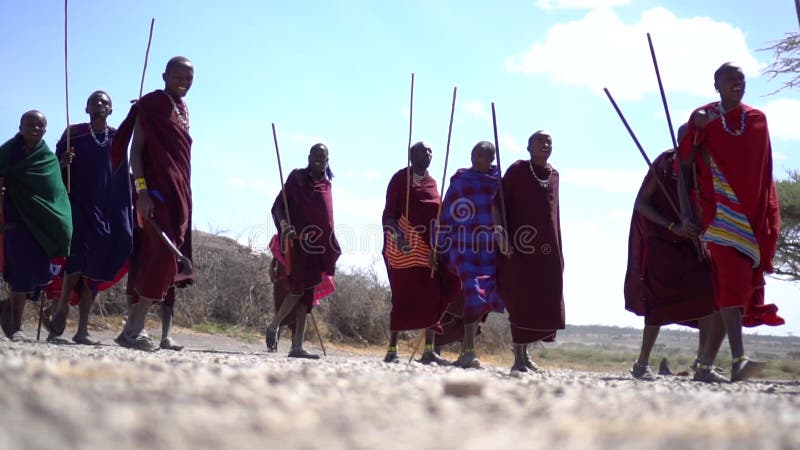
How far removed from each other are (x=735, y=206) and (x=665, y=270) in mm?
1134

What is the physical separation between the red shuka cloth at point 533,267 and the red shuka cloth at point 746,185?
1.43 metres

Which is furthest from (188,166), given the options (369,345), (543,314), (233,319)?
(369,345)

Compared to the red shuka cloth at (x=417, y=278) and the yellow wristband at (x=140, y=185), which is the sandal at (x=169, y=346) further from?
the red shuka cloth at (x=417, y=278)

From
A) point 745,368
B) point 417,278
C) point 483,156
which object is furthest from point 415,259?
point 745,368

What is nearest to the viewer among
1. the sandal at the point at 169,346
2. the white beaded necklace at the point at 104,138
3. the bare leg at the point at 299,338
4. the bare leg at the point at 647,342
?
the bare leg at the point at 647,342

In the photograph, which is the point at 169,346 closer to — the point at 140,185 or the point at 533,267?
the point at 140,185

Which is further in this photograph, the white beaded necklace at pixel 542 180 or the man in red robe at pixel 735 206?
the white beaded necklace at pixel 542 180

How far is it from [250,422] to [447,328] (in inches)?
310

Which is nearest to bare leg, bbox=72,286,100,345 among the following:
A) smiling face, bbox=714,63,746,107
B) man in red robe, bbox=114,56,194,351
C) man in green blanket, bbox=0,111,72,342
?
man in green blanket, bbox=0,111,72,342

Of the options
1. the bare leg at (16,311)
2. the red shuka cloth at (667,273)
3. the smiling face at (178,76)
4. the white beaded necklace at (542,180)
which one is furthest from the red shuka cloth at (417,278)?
the bare leg at (16,311)

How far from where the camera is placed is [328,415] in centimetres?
280

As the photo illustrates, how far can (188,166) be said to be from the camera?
336 inches

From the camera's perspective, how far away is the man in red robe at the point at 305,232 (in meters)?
9.91

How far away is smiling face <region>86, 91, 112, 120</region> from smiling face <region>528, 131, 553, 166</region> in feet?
14.4
